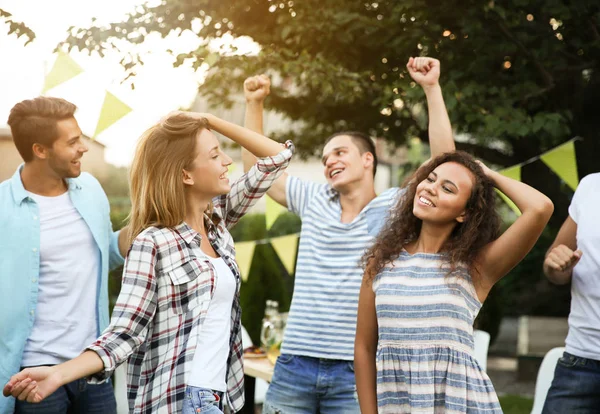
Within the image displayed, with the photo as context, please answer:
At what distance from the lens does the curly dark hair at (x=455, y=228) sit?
2334 millimetres

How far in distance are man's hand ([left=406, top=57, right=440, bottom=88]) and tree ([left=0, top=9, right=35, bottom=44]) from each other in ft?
6.66

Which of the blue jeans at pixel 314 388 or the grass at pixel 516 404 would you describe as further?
the grass at pixel 516 404

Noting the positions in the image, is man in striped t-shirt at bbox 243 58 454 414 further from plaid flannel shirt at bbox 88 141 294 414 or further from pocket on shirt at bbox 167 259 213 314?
pocket on shirt at bbox 167 259 213 314

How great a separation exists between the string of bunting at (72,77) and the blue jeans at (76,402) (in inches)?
58.3

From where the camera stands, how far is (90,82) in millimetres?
3986

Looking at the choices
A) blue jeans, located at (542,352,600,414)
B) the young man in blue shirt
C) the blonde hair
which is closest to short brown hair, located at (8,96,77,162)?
the young man in blue shirt

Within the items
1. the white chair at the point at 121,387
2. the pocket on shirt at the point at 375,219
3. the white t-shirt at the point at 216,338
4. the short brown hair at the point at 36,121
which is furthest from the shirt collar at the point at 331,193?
the white chair at the point at 121,387

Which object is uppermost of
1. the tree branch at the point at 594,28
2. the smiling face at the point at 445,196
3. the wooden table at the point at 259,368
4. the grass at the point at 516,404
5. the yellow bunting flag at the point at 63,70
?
the tree branch at the point at 594,28

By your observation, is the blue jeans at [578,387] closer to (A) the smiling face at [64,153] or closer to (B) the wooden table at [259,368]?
(B) the wooden table at [259,368]

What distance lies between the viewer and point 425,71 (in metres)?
2.73

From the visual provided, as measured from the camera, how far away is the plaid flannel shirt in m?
2.05

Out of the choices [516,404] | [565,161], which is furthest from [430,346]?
[516,404]

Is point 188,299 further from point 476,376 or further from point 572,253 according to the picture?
point 572,253

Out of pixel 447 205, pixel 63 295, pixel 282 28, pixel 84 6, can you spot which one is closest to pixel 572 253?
pixel 447 205
